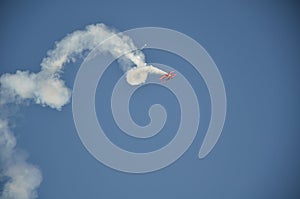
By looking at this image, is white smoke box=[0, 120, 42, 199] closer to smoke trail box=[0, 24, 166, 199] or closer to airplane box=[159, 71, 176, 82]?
smoke trail box=[0, 24, 166, 199]

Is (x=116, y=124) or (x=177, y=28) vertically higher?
(x=177, y=28)

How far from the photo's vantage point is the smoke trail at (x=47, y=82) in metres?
2.95

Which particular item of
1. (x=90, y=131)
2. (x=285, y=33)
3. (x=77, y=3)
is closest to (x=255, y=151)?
(x=285, y=33)

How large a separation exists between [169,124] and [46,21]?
1201 mm

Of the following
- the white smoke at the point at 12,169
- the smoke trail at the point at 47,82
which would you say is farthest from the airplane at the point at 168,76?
the white smoke at the point at 12,169

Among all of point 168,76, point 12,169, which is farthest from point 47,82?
point 168,76

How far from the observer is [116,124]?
3039mm

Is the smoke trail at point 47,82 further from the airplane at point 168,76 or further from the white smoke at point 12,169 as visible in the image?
the airplane at point 168,76

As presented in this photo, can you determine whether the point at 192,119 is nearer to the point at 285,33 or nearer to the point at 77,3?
the point at 285,33

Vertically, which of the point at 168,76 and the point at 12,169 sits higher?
the point at 168,76

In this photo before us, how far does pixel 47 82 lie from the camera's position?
117 inches

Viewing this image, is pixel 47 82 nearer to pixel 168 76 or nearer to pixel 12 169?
pixel 12 169

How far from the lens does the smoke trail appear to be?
2.95 m

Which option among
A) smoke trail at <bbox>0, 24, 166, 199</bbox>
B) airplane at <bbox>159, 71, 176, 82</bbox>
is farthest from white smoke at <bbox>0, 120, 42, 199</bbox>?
airplane at <bbox>159, 71, 176, 82</bbox>
